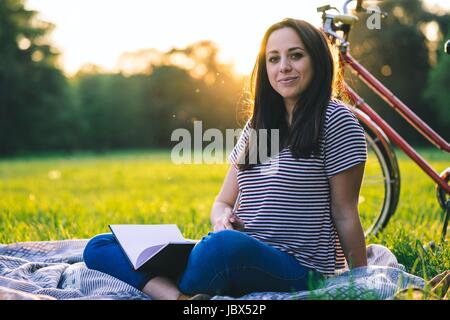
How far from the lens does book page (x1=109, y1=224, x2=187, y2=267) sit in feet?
7.50

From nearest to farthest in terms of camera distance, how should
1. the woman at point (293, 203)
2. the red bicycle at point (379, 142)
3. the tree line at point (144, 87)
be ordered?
1. the woman at point (293, 203)
2. the red bicycle at point (379, 142)
3. the tree line at point (144, 87)

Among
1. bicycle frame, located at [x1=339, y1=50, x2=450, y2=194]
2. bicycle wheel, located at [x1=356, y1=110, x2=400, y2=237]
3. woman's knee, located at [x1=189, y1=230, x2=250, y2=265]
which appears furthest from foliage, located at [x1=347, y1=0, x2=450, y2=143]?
woman's knee, located at [x1=189, y1=230, x2=250, y2=265]

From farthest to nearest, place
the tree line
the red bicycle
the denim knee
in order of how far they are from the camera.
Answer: the tree line, the red bicycle, the denim knee

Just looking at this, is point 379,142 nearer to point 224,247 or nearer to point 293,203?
point 293,203

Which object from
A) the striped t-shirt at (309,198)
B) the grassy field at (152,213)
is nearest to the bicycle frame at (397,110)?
the grassy field at (152,213)

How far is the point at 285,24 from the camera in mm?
2303

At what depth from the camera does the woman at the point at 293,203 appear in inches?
82.4

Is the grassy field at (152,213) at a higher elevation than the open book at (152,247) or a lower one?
lower

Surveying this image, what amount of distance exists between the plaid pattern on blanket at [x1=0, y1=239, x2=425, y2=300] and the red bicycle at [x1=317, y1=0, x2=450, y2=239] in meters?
0.59

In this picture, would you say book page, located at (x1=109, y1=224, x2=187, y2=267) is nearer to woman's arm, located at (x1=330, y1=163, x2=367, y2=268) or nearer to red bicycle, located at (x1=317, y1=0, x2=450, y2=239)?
woman's arm, located at (x1=330, y1=163, x2=367, y2=268)

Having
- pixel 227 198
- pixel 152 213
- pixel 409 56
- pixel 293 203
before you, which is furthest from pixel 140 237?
pixel 409 56

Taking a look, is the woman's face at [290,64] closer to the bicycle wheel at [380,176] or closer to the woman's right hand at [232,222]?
the woman's right hand at [232,222]

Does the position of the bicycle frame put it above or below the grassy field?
above

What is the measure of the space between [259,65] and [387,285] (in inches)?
39.2
